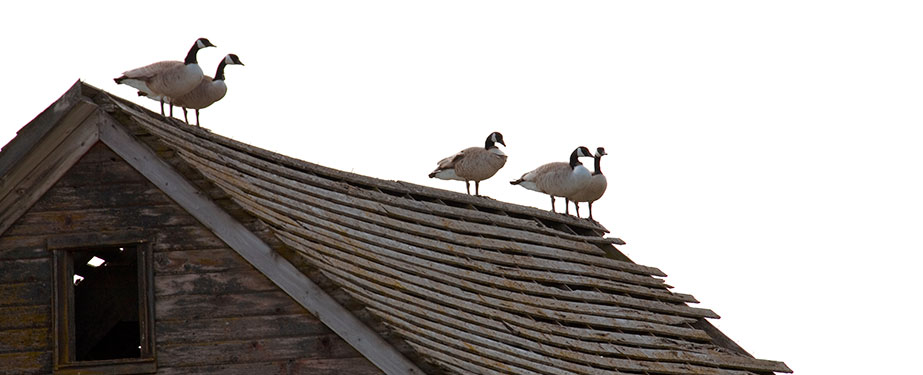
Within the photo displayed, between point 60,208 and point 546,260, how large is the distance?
8.39 metres

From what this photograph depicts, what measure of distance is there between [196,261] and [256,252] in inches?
16.8

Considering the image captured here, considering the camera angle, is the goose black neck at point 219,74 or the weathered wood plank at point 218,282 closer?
the weathered wood plank at point 218,282

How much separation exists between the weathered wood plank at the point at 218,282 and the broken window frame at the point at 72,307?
0.14 m

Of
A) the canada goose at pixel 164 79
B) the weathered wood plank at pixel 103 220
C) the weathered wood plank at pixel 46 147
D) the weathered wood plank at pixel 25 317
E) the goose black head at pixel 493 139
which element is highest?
the canada goose at pixel 164 79

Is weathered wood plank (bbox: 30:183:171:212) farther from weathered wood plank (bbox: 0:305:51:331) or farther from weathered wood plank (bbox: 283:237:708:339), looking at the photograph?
weathered wood plank (bbox: 283:237:708:339)

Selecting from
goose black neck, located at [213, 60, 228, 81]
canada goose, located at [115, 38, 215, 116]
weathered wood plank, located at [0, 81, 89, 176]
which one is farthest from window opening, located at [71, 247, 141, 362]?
goose black neck, located at [213, 60, 228, 81]

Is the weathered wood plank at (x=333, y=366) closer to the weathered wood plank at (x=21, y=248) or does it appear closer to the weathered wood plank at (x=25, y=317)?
the weathered wood plank at (x=25, y=317)

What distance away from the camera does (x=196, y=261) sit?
13.5 m

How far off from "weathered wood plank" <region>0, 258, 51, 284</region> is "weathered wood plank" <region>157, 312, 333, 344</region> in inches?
34.8

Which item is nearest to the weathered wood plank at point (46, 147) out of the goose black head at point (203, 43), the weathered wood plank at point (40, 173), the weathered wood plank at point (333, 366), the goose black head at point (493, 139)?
the weathered wood plank at point (40, 173)

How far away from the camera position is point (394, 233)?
18.2m

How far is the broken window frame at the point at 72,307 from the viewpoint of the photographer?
13.3 m

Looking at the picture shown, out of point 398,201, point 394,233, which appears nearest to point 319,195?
point 394,233

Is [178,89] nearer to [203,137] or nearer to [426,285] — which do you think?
[203,137]
